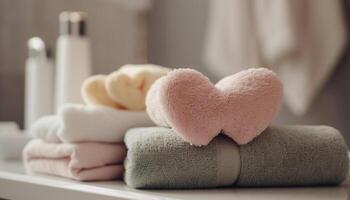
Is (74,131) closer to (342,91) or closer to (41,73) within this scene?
(41,73)

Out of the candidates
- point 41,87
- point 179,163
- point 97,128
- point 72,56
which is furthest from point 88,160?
point 41,87

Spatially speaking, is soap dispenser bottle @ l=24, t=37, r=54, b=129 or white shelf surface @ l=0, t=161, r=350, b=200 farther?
soap dispenser bottle @ l=24, t=37, r=54, b=129

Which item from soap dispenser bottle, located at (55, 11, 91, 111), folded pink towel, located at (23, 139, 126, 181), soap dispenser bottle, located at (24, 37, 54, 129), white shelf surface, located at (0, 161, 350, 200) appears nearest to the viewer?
white shelf surface, located at (0, 161, 350, 200)

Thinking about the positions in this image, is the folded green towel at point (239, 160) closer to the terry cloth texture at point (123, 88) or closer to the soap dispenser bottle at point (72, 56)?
the terry cloth texture at point (123, 88)

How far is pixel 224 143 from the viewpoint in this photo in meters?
0.56

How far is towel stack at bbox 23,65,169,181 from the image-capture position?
Answer: 64 centimetres

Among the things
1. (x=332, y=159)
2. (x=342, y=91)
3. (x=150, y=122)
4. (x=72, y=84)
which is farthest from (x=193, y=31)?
(x=332, y=159)

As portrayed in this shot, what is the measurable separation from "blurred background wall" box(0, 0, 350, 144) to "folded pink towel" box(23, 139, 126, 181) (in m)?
0.69

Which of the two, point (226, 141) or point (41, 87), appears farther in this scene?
point (41, 87)

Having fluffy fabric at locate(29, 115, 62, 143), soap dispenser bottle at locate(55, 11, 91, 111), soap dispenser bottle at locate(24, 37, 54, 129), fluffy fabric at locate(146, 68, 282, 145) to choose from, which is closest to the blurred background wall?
soap dispenser bottle at locate(24, 37, 54, 129)

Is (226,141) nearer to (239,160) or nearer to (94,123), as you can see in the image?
(239,160)

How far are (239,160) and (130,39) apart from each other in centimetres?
99

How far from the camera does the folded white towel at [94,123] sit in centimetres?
65

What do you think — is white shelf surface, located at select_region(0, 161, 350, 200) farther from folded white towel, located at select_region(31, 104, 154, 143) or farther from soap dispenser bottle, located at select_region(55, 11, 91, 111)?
soap dispenser bottle, located at select_region(55, 11, 91, 111)
